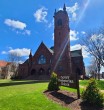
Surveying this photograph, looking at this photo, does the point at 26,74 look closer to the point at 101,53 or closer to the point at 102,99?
the point at 101,53

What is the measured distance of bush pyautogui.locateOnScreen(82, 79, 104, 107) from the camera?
9070 mm

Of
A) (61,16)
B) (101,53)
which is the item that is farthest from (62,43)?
(101,53)

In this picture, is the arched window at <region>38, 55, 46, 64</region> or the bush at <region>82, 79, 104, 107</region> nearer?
the bush at <region>82, 79, 104, 107</region>

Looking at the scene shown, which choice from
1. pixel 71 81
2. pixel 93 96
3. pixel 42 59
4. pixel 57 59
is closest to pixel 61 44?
pixel 57 59

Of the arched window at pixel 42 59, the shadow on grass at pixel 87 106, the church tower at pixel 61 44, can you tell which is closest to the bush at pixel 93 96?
the shadow on grass at pixel 87 106

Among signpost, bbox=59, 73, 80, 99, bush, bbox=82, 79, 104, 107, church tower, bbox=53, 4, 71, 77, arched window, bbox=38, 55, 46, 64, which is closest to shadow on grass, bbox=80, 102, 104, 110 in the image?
bush, bbox=82, 79, 104, 107

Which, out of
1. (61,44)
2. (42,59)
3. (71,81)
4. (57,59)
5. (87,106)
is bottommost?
(87,106)

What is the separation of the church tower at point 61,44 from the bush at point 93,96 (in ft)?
127

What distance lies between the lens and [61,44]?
5112cm

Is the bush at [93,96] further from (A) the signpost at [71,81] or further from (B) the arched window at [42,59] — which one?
(B) the arched window at [42,59]

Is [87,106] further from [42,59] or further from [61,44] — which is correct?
[42,59]

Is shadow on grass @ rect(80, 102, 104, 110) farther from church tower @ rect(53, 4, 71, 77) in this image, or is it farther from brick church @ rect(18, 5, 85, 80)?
church tower @ rect(53, 4, 71, 77)

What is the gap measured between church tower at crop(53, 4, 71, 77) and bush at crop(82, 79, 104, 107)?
127 feet

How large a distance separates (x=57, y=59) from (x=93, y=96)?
135 ft
